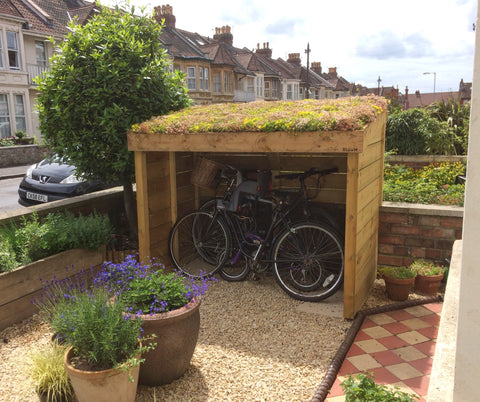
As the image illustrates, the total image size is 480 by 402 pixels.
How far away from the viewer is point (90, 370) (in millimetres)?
2721

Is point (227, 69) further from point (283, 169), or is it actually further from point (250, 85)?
point (283, 169)

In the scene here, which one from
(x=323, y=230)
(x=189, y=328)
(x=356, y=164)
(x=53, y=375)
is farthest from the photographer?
(x=323, y=230)

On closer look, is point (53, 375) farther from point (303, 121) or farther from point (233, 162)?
point (233, 162)

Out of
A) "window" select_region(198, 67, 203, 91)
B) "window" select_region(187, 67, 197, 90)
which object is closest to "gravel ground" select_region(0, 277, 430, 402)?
"window" select_region(187, 67, 197, 90)

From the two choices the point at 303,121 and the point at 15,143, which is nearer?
the point at 303,121

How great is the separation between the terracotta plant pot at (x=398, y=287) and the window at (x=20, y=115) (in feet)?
A: 77.1

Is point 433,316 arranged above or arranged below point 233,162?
below

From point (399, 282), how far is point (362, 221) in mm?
871

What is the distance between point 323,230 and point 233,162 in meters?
2.06

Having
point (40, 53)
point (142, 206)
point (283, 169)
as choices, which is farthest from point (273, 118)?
point (40, 53)

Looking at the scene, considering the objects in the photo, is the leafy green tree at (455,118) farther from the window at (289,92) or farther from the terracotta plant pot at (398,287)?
the window at (289,92)

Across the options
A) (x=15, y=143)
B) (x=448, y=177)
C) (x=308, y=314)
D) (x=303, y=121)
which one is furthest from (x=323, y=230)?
(x=15, y=143)

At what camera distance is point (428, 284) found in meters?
4.95

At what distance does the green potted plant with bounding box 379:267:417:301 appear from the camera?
4707 mm
